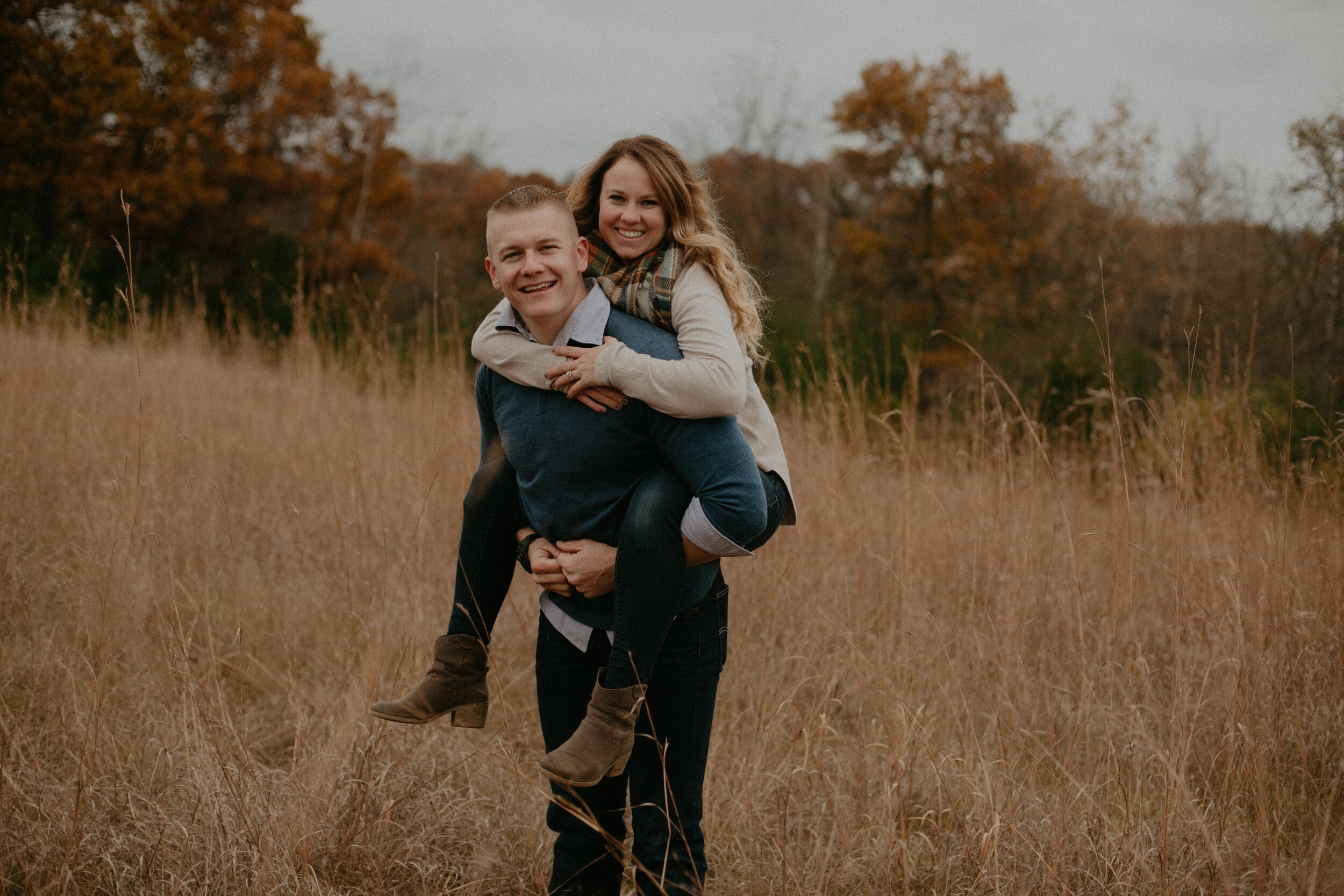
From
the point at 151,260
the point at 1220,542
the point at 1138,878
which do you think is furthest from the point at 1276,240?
the point at 151,260

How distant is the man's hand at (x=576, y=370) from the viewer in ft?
4.63

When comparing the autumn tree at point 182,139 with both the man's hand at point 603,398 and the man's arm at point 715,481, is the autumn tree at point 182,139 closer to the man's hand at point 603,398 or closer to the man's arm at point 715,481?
the man's hand at point 603,398

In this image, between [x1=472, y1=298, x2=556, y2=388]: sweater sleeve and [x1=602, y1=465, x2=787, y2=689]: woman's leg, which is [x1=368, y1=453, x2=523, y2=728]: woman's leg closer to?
[x1=472, y1=298, x2=556, y2=388]: sweater sleeve

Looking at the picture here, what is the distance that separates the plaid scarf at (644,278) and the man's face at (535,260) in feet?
0.39

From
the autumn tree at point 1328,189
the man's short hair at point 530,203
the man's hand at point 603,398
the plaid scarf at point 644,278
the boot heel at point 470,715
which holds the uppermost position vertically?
the autumn tree at point 1328,189

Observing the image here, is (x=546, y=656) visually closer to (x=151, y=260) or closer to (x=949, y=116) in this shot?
(x=949, y=116)

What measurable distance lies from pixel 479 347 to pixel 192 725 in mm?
1619

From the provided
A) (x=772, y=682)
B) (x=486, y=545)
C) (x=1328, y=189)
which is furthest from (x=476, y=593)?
(x=1328, y=189)

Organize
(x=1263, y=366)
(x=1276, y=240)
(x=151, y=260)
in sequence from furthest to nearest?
1. (x=151, y=260)
2. (x=1263, y=366)
3. (x=1276, y=240)

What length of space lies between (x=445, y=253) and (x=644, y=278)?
51.4 feet

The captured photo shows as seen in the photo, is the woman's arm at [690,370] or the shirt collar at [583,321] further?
the shirt collar at [583,321]

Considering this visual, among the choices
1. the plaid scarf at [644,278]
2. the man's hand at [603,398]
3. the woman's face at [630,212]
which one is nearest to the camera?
the man's hand at [603,398]

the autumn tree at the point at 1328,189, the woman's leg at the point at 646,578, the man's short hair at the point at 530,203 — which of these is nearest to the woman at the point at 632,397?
the woman's leg at the point at 646,578

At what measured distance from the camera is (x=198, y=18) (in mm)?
13469
